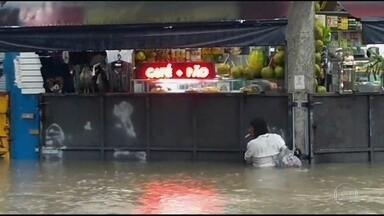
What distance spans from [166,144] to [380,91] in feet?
13.0

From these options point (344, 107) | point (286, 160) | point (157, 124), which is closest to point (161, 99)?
point (157, 124)

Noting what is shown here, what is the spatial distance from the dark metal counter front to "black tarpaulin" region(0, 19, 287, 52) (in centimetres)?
105

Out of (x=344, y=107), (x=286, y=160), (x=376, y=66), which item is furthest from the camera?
(x=376, y=66)

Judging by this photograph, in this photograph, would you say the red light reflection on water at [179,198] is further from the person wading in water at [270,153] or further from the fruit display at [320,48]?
the fruit display at [320,48]

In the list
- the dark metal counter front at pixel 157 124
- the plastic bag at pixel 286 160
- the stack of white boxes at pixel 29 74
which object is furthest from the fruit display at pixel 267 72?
the stack of white boxes at pixel 29 74

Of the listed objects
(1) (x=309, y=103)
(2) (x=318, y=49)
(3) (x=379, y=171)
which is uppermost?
(2) (x=318, y=49)

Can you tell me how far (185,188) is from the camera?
10.4m

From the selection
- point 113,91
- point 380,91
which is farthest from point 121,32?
point 380,91

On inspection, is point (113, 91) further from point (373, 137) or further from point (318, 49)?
point (373, 137)

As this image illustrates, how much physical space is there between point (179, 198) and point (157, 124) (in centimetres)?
457

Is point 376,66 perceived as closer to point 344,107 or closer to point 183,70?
point 344,107

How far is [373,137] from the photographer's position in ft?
44.8

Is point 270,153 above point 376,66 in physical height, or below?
below

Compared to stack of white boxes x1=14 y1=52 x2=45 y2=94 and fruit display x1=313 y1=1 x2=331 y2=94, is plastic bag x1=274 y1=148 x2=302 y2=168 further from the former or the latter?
stack of white boxes x1=14 y1=52 x2=45 y2=94
